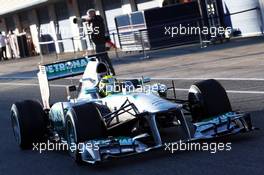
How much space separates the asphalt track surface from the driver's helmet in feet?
3.23

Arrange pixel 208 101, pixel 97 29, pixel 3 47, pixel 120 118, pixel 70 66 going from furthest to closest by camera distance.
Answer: pixel 3 47 < pixel 97 29 < pixel 70 66 < pixel 120 118 < pixel 208 101

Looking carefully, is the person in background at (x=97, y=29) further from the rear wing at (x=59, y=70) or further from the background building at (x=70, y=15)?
the rear wing at (x=59, y=70)

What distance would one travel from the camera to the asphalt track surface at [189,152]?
7.80 meters

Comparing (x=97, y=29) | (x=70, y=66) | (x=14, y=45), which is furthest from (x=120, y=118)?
(x=14, y=45)

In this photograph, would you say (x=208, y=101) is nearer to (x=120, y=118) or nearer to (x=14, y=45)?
(x=120, y=118)

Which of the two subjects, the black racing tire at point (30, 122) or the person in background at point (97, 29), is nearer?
the black racing tire at point (30, 122)

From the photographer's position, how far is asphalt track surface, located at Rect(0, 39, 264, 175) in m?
7.80

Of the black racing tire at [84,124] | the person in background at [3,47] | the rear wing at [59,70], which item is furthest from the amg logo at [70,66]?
the person in background at [3,47]

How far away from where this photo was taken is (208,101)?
9.09 m

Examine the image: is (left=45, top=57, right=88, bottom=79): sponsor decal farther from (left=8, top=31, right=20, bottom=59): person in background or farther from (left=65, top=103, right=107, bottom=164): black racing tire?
(left=8, top=31, right=20, bottom=59): person in background

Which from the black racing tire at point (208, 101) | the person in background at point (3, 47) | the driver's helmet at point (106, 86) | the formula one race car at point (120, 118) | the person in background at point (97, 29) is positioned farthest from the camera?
the person in background at point (3, 47)

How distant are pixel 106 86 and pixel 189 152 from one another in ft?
5.97

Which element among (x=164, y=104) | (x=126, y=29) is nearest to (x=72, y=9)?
(x=126, y=29)

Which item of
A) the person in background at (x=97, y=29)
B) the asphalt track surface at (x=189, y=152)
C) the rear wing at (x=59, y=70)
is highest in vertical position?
the person in background at (x=97, y=29)
